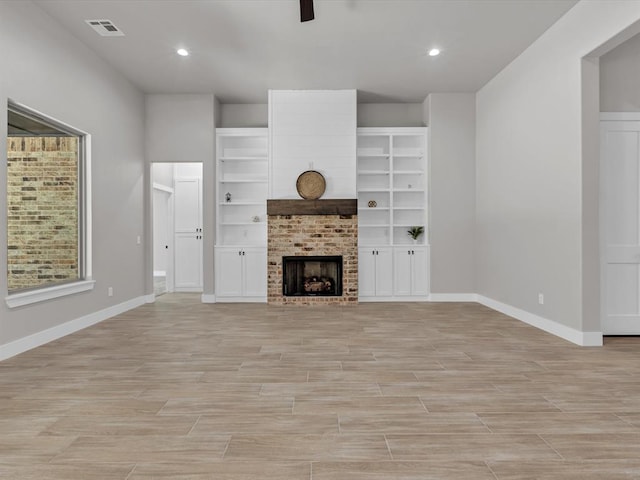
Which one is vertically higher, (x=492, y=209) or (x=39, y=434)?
(x=492, y=209)

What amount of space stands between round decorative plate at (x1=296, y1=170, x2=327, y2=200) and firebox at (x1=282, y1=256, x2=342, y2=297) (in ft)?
3.26

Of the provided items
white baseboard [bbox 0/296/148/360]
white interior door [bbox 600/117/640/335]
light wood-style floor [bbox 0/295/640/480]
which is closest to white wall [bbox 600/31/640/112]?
white interior door [bbox 600/117/640/335]

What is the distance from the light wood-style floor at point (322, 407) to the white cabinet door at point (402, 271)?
242 cm

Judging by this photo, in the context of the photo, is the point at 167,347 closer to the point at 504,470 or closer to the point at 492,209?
the point at 504,470

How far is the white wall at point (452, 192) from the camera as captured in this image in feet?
23.1

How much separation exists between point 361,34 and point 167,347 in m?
3.98

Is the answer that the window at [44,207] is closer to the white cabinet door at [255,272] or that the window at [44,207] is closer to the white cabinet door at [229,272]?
the white cabinet door at [229,272]

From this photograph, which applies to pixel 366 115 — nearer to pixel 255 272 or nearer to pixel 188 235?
pixel 255 272

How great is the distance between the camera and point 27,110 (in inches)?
164

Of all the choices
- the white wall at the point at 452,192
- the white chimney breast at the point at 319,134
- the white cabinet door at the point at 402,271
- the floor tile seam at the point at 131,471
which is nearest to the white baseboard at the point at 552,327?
the white wall at the point at 452,192

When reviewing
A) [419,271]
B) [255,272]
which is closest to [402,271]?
[419,271]

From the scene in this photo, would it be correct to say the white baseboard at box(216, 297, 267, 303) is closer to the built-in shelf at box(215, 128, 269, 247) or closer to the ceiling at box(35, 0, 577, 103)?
the built-in shelf at box(215, 128, 269, 247)

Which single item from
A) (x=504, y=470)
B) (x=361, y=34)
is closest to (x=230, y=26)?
(x=361, y=34)

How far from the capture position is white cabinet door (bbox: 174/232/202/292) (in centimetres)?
841
